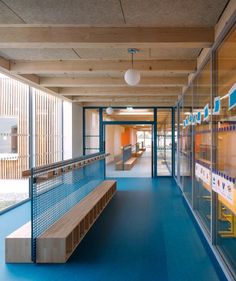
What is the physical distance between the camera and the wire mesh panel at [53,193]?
3.25 meters

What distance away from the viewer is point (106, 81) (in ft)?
19.8

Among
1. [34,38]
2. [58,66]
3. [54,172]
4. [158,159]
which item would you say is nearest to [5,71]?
[58,66]

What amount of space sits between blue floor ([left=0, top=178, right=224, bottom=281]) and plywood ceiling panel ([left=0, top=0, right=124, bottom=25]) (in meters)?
Result: 2.85

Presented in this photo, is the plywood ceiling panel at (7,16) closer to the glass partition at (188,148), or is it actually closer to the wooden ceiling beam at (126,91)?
the glass partition at (188,148)

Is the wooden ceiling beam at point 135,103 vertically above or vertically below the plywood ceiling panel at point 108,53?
below

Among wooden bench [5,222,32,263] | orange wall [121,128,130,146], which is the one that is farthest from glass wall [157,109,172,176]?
orange wall [121,128,130,146]

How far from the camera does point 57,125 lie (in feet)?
27.1

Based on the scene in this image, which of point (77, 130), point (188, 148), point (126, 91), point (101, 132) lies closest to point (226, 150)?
point (188, 148)

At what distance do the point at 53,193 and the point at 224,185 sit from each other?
238cm

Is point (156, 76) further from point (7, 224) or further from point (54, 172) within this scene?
point (7, 224)

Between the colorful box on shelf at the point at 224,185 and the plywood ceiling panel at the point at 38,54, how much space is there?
2.89 m

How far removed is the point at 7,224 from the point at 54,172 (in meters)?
1.82

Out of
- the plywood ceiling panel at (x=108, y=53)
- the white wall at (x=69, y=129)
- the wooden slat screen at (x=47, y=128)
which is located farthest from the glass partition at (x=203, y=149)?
the white wall at (x=69, y=129)

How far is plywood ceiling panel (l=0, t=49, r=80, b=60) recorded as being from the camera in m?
4.28
